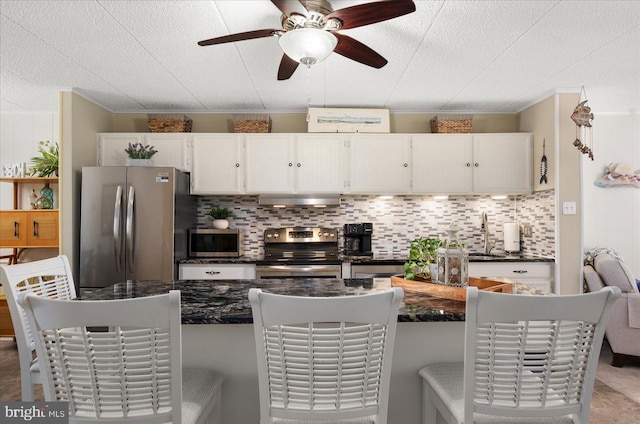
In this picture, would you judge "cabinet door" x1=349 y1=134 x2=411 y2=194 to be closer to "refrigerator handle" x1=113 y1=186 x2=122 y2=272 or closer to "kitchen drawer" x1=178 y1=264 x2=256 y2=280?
"kitchen drawer" x1=178 y1=264 x2=256 y2=280

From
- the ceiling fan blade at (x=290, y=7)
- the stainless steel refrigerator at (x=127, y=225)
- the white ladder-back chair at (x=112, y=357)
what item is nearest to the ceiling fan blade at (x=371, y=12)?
the ceiling fan blade at (x=290, y=7)

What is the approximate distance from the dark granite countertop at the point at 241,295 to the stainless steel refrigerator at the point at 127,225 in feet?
4.51

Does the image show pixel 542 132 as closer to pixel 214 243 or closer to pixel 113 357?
pixel 214 243

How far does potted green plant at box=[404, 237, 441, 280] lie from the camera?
194 centimetres

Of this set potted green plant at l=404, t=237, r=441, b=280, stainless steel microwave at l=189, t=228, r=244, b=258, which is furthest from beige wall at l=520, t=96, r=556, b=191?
stainless steel microwave at l=189, t=228, r=244, b=258

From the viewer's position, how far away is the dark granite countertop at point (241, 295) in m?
1.42

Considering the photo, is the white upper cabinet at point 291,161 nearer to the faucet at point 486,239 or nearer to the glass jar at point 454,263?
the faucet at point 486,239

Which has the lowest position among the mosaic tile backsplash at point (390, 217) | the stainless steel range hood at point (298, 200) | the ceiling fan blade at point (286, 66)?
the mosaic tile backsplash at point (390, 217)

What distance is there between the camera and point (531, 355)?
1.15 m

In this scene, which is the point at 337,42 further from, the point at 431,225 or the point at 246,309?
the point at 431,225

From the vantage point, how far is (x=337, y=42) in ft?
6.64

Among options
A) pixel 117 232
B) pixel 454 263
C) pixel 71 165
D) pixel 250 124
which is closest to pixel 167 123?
pixel 250 124

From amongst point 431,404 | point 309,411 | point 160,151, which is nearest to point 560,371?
point 431,404

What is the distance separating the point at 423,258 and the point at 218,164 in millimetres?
2655
